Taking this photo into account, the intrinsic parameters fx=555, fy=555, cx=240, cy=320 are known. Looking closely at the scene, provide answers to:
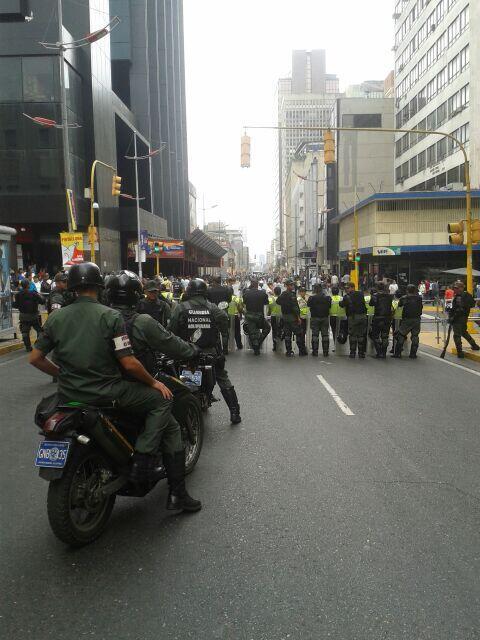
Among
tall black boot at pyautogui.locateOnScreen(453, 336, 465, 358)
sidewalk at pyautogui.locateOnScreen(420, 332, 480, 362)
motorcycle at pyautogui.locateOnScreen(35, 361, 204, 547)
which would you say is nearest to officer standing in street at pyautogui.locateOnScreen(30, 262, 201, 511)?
motorcycle at pyautogui.locateOnScreen(35, 361, 204, 547)

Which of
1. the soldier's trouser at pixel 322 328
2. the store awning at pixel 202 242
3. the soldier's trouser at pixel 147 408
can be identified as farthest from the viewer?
the store awning at pixel 202 242

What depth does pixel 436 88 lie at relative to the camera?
5241cm

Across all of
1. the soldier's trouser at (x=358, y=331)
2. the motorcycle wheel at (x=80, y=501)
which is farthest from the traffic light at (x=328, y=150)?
the motorcycle wheel at (x=80, y=501)

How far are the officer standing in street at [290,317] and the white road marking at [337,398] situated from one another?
3.19 meters

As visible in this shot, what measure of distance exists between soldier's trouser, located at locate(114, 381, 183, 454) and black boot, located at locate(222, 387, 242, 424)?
2876mm

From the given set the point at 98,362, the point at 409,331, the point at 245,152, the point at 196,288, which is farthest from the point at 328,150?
the point at 98,362

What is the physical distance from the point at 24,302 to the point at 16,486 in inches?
346

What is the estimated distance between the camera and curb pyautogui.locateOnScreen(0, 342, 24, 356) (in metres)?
14.2

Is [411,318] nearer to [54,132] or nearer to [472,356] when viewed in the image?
[472,356]

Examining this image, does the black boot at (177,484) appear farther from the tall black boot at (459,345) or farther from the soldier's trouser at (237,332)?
the tall black boot at (459,345)

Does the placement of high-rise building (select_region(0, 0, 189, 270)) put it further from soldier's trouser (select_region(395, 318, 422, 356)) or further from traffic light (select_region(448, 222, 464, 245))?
soldier's trouser (select_region(395, 318, 422, 356))

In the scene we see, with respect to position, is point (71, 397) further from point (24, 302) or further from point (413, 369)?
point (24, 302)

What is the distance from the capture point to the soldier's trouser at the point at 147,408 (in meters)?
3.81

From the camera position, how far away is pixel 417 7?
58094 mm
